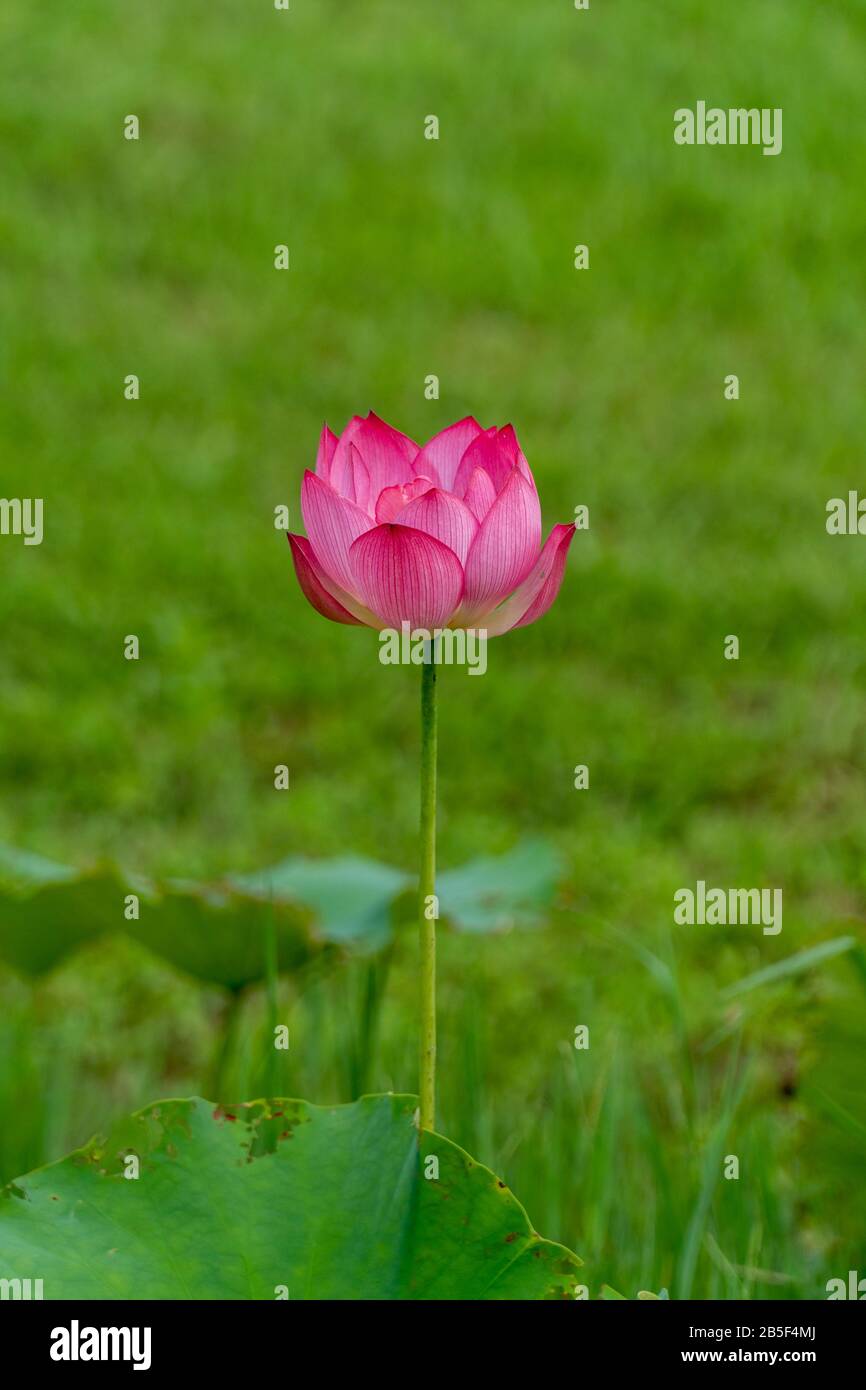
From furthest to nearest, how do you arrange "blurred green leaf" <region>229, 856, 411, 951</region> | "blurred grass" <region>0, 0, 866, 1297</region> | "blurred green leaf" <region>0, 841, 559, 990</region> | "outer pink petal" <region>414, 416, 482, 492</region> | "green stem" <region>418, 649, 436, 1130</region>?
1. "blurred grass" <region>0, 0, 866, 1297</region>
2. "blurred green leaf" <region>229, 856, 411, 951</region>
3. "blurred green leaf" <region>0, 841, 559, 990</region>
4. "outer pink petal" <region>414, 416, 482, 492</region>
5. "green stem" <region>418, 649, 436, 1130</region>

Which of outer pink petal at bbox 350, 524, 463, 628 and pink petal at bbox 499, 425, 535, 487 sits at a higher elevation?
pink petal at bbox 499, 425, 535, 487

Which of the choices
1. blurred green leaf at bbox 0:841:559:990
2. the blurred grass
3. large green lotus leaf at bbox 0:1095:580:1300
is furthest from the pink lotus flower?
the blurred grass

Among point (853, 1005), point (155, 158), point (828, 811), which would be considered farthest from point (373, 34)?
point (853, 1005)

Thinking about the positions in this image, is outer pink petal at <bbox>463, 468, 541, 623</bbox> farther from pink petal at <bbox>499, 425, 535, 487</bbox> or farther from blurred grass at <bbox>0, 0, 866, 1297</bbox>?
blurred grass at <bbox>0, 0, 866, 1297</bbox>

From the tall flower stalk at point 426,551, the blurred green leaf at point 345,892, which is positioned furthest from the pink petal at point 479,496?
the blurred green leaf at point 345,892

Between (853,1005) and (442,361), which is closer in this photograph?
(853,1005)

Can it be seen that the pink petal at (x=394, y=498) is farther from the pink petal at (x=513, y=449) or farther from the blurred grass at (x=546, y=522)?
the blurred grass at (x=546, y=522)
